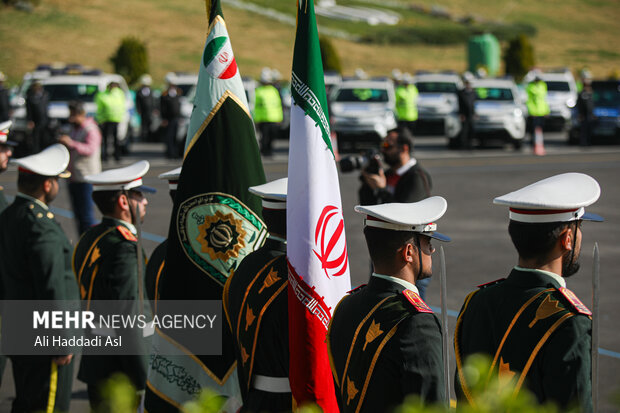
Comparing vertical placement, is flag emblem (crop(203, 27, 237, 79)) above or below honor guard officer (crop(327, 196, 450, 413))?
above

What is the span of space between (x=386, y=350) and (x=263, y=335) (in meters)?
0.90

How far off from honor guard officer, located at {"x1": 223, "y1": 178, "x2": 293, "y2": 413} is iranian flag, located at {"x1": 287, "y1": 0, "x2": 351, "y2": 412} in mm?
129

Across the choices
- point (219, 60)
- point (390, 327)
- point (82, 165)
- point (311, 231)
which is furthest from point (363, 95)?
point (390, 327)

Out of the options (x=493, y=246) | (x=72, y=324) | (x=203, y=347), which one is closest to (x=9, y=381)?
(x=72, y=324)

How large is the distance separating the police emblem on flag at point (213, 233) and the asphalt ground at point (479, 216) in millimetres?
1191

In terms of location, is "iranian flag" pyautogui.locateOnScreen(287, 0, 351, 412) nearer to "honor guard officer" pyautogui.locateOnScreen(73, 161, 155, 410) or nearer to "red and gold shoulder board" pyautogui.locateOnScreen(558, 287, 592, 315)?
"red and gold shoulder board" pyautogui.locateOnScreen(558, 287, 592, 315)

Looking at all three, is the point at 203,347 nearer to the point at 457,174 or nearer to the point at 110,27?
the point at 457,174

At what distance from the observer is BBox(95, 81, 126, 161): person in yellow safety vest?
19734mm

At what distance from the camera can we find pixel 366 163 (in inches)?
289

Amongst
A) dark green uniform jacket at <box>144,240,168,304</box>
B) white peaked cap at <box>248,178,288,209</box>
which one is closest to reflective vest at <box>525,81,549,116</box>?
dark green uniform jacket at <box>144,240,168,304</box>

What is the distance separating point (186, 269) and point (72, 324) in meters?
1.50

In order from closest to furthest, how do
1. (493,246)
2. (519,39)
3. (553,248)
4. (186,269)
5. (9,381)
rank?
1. (553,248)
2. (186,269)
3. (9,381)
4. (493,246)
5. (519,39)

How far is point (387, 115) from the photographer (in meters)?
23.6

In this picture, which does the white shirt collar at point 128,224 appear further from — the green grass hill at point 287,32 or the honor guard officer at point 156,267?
the green grass hill at point 287,32
